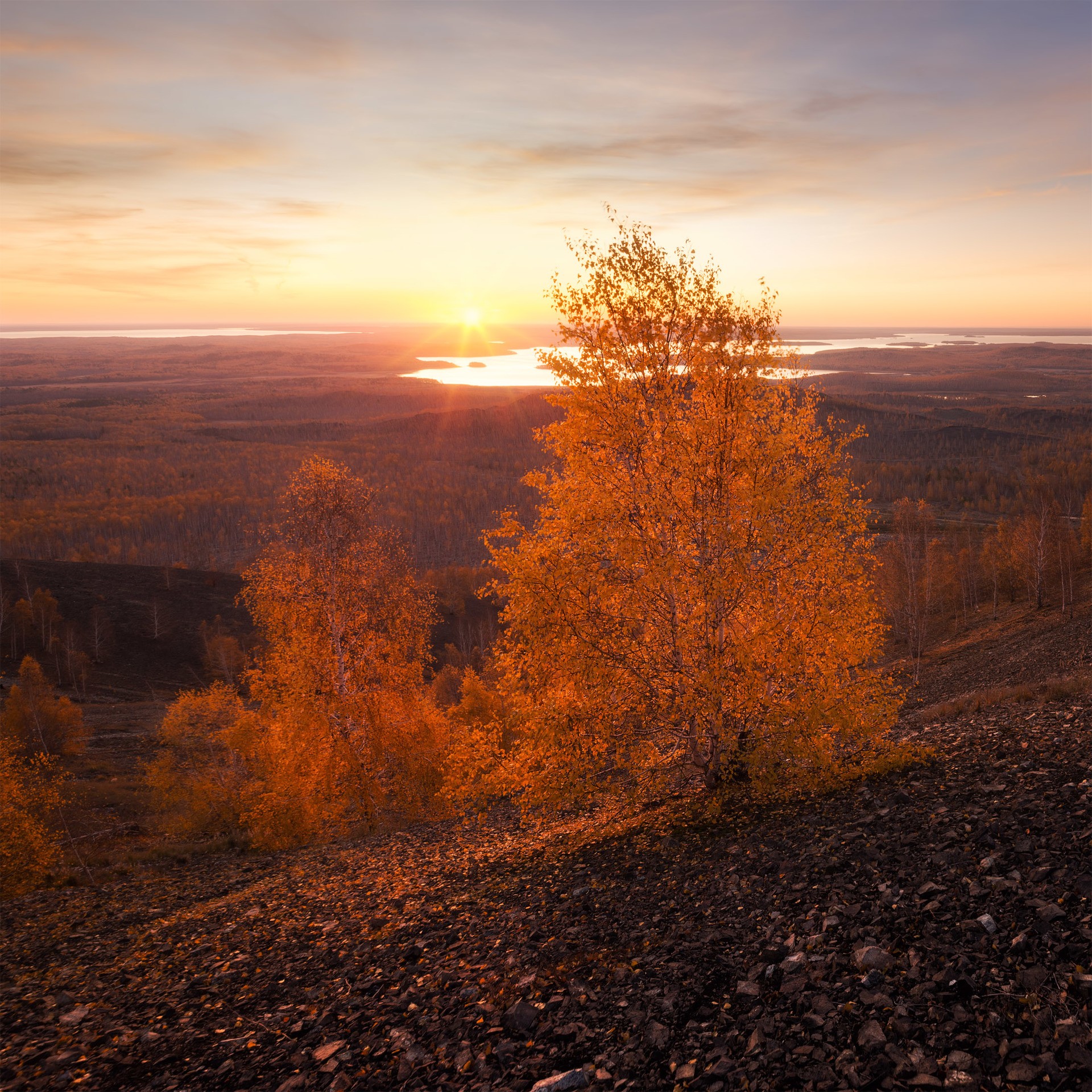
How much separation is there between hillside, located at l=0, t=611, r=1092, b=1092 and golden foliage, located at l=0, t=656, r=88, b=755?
A: 70.5m

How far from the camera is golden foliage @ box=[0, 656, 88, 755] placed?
6944 centimetres

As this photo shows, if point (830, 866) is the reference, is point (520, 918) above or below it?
below

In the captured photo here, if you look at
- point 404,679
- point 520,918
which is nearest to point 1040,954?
point 520,918

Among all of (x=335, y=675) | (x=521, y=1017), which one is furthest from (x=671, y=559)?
(x=335, y=675)

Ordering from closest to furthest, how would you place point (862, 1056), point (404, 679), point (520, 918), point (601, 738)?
point (862, 1056) → point (520, 918) → point (601, 738) → point (404, 679)

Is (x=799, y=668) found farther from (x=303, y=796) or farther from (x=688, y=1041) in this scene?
(x=303, y=796)

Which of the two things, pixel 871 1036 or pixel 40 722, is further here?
pixel 40 722

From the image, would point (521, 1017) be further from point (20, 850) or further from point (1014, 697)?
point (20, 850)

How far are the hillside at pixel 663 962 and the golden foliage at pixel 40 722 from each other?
70.5 m

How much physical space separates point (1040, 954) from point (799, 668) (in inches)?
289

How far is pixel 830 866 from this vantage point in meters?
9.81

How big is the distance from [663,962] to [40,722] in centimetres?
8579

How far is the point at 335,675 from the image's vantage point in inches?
1025

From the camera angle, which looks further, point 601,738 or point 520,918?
point 601,738
